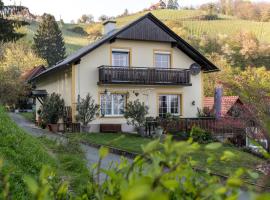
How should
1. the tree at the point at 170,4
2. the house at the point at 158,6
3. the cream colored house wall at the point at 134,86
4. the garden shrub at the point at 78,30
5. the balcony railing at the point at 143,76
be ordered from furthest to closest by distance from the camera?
1. the tree at the point at 170,4
2. the house at the point at 158,6
3. the garden shrub at the point at 78,30
4. the cream colored house wall at the point at 134,86
5. the balcony railing at the point at 143,76

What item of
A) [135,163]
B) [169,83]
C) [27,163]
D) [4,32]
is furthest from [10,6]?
[135,163]

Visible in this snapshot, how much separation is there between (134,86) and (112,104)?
5.61ft

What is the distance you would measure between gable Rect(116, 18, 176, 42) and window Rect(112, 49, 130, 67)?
955 millimetres

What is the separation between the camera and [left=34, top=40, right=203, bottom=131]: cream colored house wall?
2727 cm

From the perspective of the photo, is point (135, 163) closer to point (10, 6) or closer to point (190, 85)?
point (10, 6)

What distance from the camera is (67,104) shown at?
29.4 metres

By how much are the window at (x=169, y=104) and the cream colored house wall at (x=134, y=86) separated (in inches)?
13.7

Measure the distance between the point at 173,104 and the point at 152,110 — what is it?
1660mm

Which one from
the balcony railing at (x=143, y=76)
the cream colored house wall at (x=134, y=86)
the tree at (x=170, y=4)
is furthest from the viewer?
the tree at (x=170, y=4)

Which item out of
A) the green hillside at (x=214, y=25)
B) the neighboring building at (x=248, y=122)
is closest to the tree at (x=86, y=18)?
the green hillside at (x=214, y=25)

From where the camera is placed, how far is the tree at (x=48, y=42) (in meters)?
74.7

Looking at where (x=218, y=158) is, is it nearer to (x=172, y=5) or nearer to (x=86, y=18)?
(x=172, y=5)

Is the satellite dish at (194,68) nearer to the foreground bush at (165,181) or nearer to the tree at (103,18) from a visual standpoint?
the foreground bush at (165,181)

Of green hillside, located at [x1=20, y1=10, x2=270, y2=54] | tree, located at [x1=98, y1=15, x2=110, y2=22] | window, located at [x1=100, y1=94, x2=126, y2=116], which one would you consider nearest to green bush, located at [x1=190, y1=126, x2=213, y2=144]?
window, located at [x1=100, y1=94, x2=126, y2=116]
